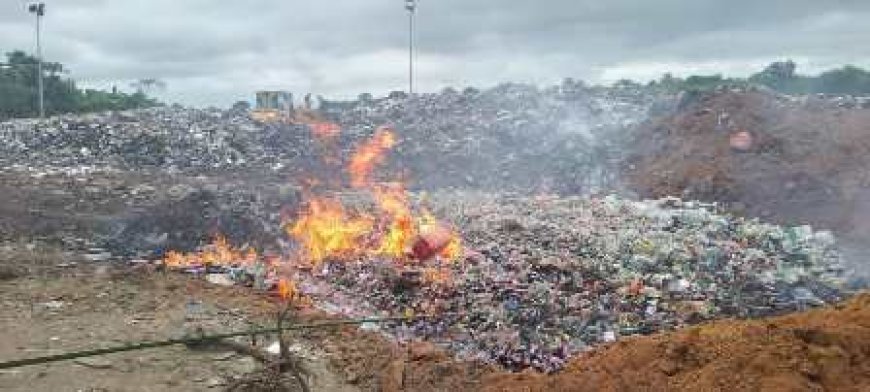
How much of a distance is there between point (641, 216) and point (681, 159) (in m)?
5.29

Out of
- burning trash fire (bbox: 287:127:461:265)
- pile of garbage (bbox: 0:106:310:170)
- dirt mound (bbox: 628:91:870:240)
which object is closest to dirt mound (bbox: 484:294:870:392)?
burning trash fire (bbox: 287:127:461:265)

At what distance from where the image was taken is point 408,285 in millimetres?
9062

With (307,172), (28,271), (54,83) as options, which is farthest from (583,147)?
(54,83)

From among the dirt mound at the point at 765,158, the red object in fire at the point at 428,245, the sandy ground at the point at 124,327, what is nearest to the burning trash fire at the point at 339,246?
the red object in fire at the point at 428,245

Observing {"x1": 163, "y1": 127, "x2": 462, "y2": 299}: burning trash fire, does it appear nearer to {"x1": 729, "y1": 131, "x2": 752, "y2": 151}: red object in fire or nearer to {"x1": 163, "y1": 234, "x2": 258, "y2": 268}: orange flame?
{"x1": 163, "y1": 234, "x2": 258, "y2": 268}: orange flame

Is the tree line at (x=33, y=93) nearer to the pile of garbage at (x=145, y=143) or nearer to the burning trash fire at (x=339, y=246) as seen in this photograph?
the pile of garbage at (x=145, y=143)

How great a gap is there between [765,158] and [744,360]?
12.6 m

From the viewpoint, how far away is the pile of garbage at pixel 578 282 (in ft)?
26.0

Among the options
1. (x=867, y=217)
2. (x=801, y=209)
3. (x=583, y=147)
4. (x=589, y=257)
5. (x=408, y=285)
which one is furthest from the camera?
(x=583, y=147)

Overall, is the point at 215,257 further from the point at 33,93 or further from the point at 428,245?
the point at 33,93

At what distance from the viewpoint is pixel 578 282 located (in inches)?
365

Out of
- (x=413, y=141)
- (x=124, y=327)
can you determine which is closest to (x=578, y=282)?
(x=124, y=327)

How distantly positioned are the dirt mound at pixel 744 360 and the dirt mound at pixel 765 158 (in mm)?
8048

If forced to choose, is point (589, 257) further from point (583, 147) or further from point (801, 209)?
point (583, 147)
